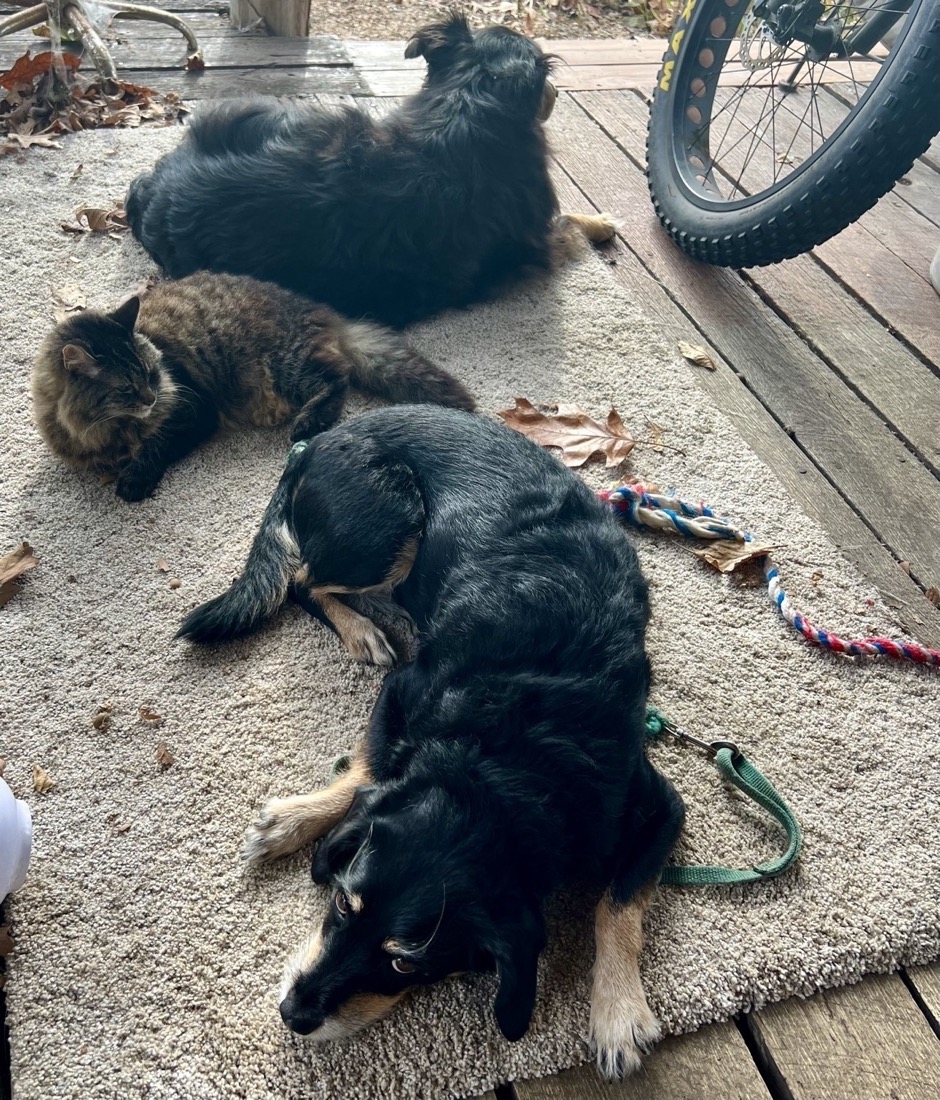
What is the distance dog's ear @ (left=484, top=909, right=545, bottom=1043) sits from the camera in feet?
5.04

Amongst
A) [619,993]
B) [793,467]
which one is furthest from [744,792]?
[793,467]

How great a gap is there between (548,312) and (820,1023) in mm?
2831

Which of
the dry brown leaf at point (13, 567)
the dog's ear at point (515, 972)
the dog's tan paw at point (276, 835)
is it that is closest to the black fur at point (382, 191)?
the dry brown leaf at point (13, 567)

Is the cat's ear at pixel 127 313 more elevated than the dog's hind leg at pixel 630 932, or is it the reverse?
the cat's ear at pixel 127 313

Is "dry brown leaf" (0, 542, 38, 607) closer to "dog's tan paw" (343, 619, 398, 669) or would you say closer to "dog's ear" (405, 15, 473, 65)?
"dog's tan paw" (343, 619, 398, 669)

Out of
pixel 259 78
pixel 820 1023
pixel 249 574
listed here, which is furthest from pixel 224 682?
pixel 259 78

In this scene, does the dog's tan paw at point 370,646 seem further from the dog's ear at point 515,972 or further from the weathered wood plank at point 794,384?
the weathered wood plank at point 794,384

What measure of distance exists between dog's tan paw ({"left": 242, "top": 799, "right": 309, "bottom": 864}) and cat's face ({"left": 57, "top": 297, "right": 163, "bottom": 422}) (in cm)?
152

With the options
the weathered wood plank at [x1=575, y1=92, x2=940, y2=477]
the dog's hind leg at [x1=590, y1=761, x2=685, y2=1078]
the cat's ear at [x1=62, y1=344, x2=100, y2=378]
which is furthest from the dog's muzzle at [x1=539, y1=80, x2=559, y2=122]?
the dog's hind leg at [x1=590, y1=761, x2=685, y2=1078]

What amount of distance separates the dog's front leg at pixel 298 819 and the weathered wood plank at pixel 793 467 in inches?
69.5

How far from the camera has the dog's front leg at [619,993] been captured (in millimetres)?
1701

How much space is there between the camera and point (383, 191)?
342cm

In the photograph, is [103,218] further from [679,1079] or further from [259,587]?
[679,1079]

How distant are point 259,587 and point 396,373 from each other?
3.60ft
